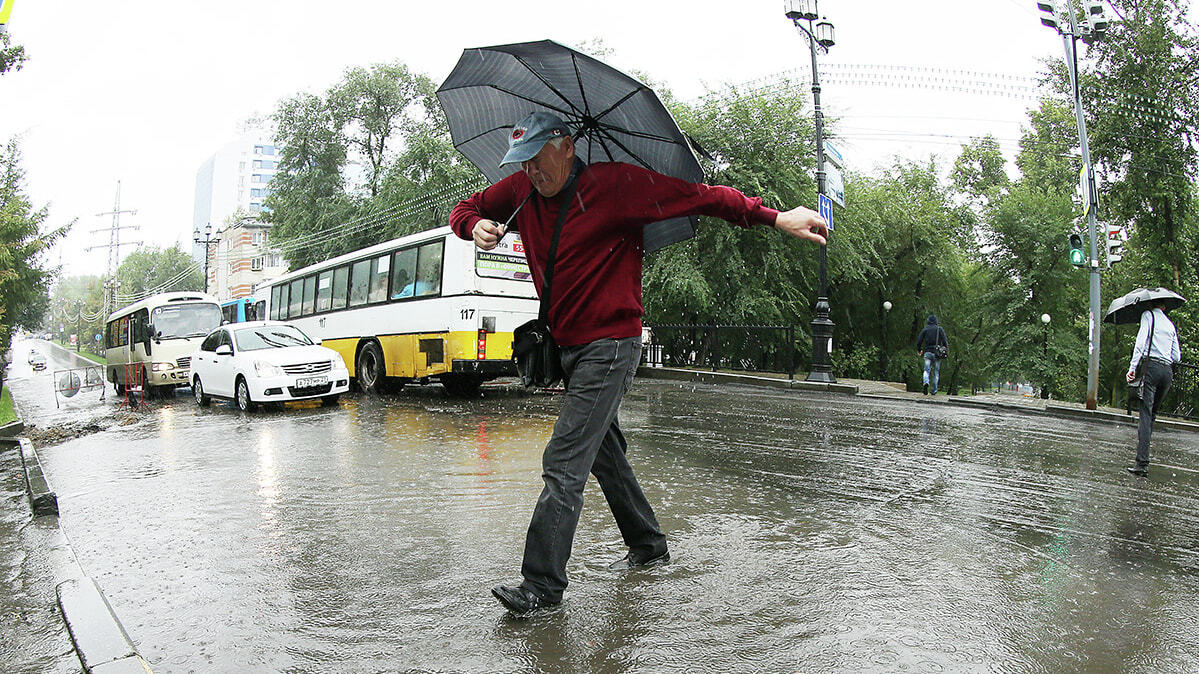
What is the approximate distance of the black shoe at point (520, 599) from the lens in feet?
10.4

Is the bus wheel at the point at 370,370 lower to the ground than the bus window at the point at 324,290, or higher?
lower

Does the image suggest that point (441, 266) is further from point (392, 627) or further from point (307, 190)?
point (307, 190)

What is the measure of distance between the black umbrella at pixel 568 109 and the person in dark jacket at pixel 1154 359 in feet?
22.5

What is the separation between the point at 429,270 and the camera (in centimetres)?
1516

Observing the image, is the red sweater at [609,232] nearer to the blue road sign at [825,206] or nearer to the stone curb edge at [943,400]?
the stone curb edge at [943,400]

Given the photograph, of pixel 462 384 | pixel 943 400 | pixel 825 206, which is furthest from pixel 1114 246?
A: pixel 462 384

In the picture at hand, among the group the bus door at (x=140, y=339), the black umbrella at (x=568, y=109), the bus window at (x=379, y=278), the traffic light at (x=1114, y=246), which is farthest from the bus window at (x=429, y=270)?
the traffic light at (x=1114, y=246)

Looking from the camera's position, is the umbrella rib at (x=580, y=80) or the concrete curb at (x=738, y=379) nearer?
the umbrella rib at (x=580, y=80)

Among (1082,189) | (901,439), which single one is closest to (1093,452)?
(901,439)

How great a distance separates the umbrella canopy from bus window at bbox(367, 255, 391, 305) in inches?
510

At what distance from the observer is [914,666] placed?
2.77m

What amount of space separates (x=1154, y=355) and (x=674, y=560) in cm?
693

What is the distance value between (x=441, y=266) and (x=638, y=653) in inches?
498

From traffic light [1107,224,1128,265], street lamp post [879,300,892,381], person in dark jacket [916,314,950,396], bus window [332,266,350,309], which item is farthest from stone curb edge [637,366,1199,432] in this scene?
street lamp post [879,300,892,381]
